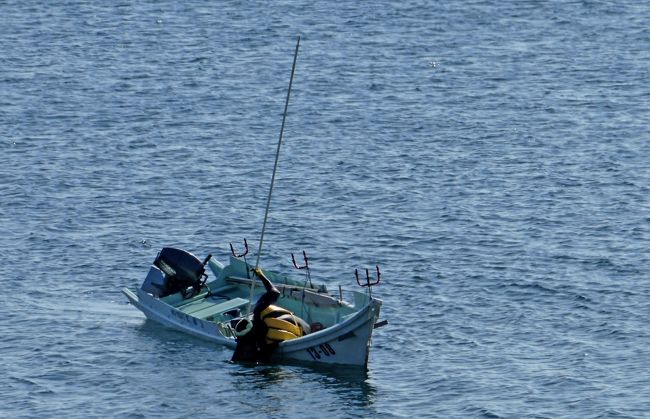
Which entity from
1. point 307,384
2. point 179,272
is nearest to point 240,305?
point 179,272

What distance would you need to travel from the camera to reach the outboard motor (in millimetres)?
59250

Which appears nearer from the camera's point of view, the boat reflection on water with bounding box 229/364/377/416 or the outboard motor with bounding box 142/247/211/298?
the boat reflection on water with bounding box 229/364/377/416

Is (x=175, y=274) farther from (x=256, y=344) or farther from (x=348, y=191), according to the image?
(x=348, y=191)

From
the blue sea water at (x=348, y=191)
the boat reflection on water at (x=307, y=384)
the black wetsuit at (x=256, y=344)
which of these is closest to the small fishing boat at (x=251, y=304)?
the black wetsuit at (x=256, y=344)

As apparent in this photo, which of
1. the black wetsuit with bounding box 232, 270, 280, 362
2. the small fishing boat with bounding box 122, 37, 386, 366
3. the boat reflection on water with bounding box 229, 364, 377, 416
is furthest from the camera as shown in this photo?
the black wetsuit with bounding box 232, 270, 280, 362

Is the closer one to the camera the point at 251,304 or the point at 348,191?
the point at 251,304

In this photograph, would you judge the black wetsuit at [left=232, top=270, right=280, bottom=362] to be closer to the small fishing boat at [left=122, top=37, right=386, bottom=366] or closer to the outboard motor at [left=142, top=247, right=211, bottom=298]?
the small fishing boat at [left=122, top=37, right=386, bottom=366]

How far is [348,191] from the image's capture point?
74688mm

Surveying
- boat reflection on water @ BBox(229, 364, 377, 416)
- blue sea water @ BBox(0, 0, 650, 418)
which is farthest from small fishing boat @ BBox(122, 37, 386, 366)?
blue sea water @ BBox(0, 0, 650, 418)

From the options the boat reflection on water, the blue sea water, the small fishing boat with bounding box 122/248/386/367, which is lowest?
the blue sea water

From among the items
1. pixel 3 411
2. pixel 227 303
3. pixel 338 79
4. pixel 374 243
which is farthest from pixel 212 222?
pixel 338 79

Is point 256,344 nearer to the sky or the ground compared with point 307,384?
nearer to the sky

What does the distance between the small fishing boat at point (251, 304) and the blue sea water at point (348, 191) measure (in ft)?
2.31

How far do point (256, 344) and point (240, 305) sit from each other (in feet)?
13.3
